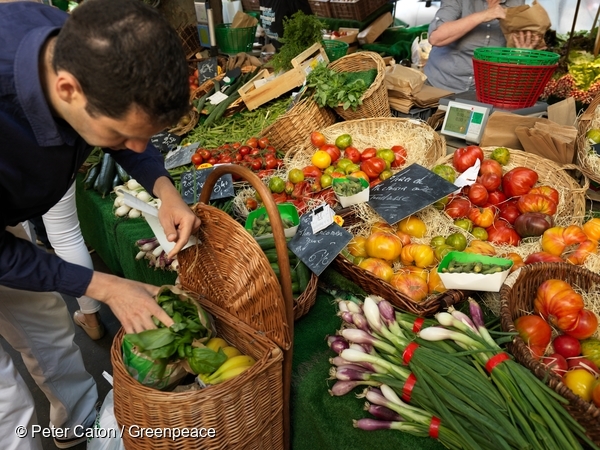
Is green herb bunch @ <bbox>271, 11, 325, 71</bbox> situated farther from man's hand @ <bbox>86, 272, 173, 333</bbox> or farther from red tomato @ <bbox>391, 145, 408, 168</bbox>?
man's hand @ <bbox>86, 272, 173, 333</bbox>

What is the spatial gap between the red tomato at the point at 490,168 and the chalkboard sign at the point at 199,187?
1361 millimetres

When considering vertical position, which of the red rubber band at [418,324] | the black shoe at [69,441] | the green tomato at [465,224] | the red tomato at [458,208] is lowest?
the black shoe at [69,441]

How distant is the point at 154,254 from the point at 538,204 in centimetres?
194

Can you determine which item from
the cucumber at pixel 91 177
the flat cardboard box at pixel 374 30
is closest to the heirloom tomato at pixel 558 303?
the cucumber at pixel 91 177

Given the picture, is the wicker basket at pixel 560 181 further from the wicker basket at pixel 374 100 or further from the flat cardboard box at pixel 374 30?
the flat cardboard box at pixel 374 30

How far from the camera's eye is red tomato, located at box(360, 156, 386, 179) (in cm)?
241

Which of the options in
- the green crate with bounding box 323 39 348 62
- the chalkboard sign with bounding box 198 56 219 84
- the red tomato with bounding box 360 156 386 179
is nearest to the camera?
the red tomato with bounding box 360 156 386 179

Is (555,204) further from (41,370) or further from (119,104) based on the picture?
(41,370)

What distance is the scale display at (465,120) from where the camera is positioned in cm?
257

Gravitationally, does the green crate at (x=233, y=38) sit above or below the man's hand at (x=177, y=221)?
below

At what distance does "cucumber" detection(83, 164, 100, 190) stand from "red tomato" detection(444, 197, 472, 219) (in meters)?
2.50

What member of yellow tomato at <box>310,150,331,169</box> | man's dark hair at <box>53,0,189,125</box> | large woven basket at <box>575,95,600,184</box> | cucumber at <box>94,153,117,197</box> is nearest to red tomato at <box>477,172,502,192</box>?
large woven basket at <box>575,95,600,184</box>

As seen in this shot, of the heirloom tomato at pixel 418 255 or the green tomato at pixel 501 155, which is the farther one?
the green tomato at pixel 501 155

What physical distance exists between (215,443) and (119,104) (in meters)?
0.98
